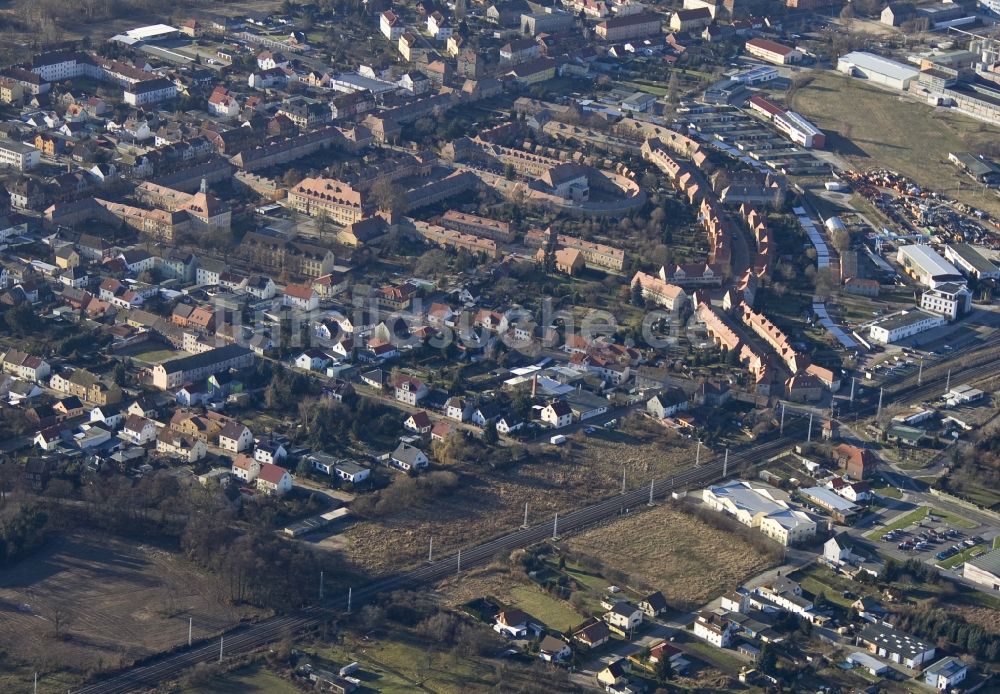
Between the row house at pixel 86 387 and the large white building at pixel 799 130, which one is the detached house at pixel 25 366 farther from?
the large white building at pixel 799 130

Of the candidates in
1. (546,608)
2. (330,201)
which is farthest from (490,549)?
(330,201)

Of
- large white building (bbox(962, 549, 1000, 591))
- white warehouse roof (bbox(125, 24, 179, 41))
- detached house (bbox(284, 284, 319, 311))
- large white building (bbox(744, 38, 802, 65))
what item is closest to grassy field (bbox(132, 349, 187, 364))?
detached house (bbox(284, 284, 319, 311))

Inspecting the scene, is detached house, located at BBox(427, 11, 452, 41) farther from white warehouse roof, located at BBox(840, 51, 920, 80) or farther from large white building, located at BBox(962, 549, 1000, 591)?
large white building, located at BBox(962, 549, 1000, 591)

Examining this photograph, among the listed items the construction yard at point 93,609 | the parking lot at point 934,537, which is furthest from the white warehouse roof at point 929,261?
the construction yard at point 93,609

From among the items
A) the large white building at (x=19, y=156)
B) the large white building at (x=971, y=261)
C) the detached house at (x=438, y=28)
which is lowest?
the large white building at (x=971, y=261)

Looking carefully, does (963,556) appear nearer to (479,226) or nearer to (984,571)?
(984,571)

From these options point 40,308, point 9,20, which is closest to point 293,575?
point 40,308

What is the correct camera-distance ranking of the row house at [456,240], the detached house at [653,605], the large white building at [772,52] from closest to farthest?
the detached house at [653,605] < the row house at [456,240] < the large white building at [772,52]
